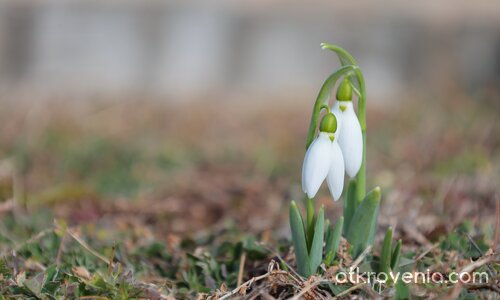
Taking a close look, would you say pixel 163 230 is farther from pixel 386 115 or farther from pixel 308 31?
pixel 308 31

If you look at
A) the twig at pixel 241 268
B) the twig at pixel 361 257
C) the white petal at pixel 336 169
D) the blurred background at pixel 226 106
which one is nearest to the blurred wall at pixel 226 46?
the blurred background at pixel 226 106

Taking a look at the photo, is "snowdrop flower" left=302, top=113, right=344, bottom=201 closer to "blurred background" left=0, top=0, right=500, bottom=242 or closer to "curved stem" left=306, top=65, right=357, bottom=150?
"curved stem" left=306, top=65, right=357, bottom=150

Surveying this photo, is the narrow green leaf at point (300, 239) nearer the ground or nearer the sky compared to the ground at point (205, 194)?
nearer the sky

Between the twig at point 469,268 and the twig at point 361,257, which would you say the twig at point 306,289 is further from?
the twig at point 469,268

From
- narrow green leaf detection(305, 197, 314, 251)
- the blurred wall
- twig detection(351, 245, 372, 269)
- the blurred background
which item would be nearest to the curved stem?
narrow green leaf detection(305, 197, 314, 251)

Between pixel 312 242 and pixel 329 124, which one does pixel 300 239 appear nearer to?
pixel 312 242
